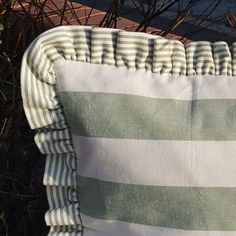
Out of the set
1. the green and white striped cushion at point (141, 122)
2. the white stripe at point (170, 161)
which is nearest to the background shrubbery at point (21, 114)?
the green and white striped cushion at point (141, 122)

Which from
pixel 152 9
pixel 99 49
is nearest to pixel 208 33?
pixel 152 9

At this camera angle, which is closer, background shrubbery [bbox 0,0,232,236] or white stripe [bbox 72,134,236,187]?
white stripe [bbox 72,134,236,187]

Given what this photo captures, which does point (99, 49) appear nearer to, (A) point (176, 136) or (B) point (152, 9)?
(A) point (176, 136)

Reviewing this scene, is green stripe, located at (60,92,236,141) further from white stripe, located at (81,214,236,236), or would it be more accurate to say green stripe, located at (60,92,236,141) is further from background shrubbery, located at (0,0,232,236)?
background shrubbery, located at (0,0,232,236)

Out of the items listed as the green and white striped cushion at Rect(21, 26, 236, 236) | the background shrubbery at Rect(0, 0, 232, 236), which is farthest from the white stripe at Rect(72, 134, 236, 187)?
the background shrubbery at Rect(0, 0, 232, 236)

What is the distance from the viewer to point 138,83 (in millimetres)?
1124

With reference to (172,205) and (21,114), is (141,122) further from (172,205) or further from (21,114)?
(21,114)

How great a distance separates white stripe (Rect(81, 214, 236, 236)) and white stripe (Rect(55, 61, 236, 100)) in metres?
0.23

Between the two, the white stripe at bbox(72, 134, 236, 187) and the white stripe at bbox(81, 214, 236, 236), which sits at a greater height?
the white stripe at bbox(72, 134, 236, 187)

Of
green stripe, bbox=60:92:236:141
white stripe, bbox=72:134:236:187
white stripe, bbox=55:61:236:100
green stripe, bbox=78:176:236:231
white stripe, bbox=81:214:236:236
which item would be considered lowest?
white stripe, bbox=81:214:236:236

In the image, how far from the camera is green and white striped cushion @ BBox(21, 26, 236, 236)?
1102 mm

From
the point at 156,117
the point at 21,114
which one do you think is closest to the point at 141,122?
the point at 156,117

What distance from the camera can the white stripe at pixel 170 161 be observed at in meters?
1.09

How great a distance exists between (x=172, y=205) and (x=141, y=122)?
0.50 ft
